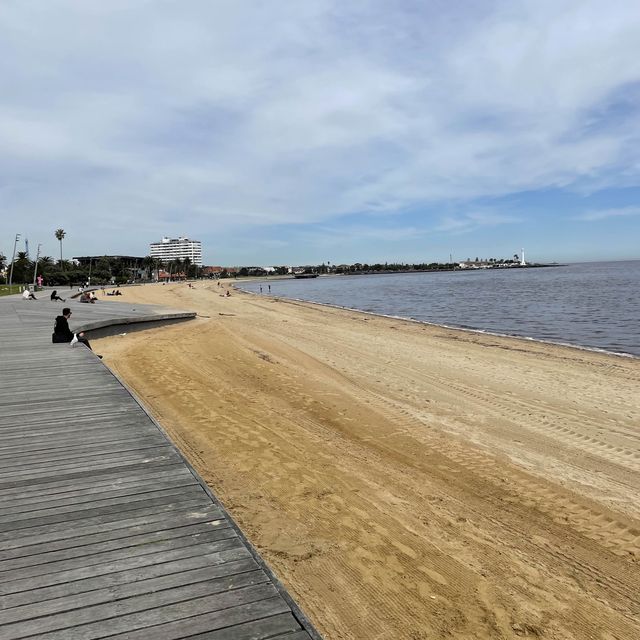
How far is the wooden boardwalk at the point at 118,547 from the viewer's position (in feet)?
7.82

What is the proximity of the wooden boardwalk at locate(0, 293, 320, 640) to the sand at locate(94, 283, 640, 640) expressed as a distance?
3.46 ft

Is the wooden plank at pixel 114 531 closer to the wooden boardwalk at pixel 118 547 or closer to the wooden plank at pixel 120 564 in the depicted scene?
the wooden boardwalk at pixel 118 547

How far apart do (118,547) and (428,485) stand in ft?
13.0

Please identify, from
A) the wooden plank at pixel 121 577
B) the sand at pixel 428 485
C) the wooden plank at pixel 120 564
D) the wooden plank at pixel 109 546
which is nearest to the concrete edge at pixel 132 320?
the sand at pixel 428 485

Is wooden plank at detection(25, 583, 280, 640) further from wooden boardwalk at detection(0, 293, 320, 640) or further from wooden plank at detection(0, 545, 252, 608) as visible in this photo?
wooden plank at detection(0, 545, 252, 608)

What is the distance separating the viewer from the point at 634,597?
12.5ft

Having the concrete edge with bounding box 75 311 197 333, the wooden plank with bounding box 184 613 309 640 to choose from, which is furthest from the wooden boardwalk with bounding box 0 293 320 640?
the concrete edge with bounding box 75 311 197 333

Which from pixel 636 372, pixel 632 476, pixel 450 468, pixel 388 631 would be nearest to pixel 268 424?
pixel 450 468

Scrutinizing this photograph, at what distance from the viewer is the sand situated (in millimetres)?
3697

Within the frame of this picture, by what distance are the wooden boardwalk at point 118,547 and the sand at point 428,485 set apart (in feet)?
3.46

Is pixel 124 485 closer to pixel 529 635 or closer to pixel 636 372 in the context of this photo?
pixel 529 635

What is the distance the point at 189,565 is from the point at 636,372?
47.1 feet

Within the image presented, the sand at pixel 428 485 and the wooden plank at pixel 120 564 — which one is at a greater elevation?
the wooden plank at pixel 120 564

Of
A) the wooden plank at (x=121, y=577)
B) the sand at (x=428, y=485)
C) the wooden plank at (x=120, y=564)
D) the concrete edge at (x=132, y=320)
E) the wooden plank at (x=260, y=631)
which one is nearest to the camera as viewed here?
the wooden plank at (x=260, y=631)
